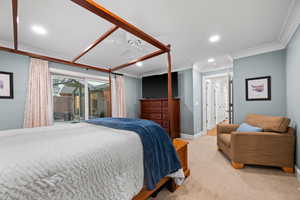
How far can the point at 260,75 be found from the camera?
2875 millimetres

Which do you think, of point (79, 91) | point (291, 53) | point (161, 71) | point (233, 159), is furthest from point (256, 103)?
point (79, 91)

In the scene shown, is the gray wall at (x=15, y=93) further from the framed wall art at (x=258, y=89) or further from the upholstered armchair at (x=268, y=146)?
the framed wall art at (x=258, y=89)

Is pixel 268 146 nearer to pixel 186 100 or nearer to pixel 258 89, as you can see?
pixel 258 89

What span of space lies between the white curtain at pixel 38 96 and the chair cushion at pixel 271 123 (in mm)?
4412

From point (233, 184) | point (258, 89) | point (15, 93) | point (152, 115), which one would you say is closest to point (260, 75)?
point (258, 89)

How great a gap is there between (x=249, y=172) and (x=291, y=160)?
0.67m

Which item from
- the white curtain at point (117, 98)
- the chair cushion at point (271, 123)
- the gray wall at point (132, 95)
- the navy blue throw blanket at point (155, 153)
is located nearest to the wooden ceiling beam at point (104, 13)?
the navy blue throw blanket at point (155, 153)

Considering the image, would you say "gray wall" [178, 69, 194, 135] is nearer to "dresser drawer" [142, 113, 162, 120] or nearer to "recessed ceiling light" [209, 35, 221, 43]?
"dresser drawer" [142, 113, 162, 120]

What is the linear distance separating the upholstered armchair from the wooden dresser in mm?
1826

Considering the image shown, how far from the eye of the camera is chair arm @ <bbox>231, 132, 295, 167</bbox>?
2.03m

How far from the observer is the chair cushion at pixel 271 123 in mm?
2121

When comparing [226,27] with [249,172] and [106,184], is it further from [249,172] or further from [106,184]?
[106,184]

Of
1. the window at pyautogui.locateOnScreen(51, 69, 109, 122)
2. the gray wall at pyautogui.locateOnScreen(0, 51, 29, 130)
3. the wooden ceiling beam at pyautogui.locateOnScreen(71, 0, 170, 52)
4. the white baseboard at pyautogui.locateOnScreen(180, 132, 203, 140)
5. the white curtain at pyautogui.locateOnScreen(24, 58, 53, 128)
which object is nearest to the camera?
the wooden ceiling beam at pyautogui.locateOnScreen(71, 0, 170, 52)

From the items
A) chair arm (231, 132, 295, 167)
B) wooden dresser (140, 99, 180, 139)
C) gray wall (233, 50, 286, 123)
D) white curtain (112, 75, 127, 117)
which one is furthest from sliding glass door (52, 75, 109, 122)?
gray wall (233, 50, 286, 123)
